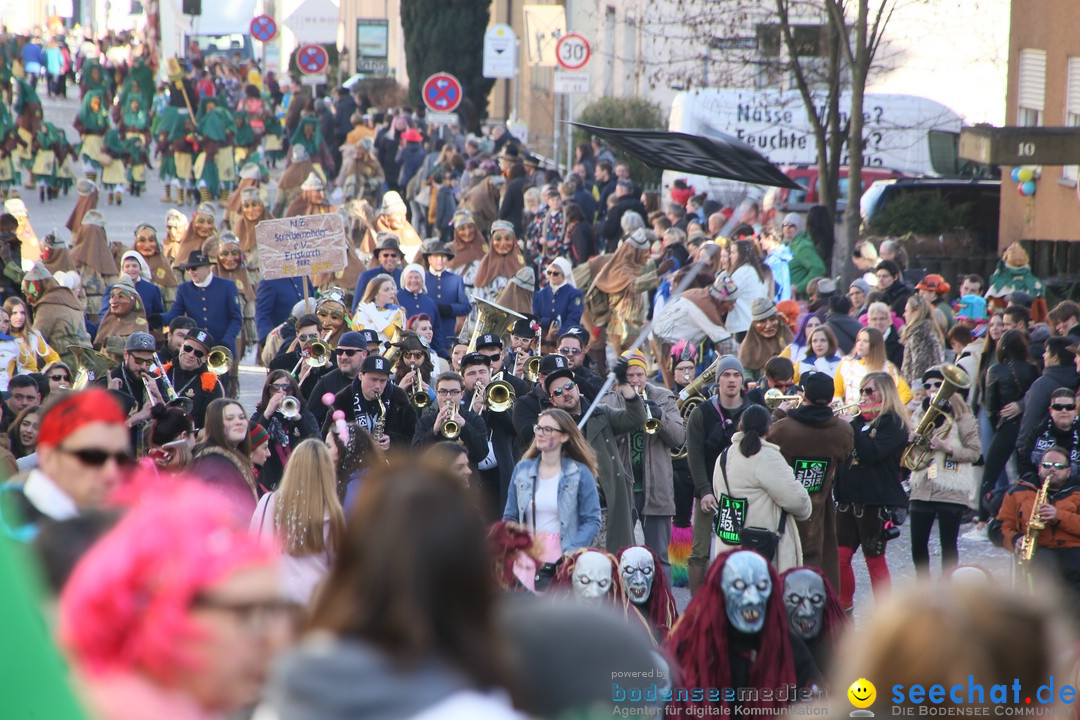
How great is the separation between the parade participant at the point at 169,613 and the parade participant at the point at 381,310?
33.7 ft

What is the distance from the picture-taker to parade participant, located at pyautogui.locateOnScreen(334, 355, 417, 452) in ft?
30.2

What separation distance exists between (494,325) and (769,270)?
315 cm

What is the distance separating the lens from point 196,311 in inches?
508

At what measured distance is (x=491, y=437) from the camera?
9453mm

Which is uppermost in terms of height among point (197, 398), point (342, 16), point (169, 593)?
point (342, 16)

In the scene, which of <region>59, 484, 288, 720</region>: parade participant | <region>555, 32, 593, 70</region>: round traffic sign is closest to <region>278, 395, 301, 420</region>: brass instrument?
<region>59, 484, 288, 720</region>: parade participant

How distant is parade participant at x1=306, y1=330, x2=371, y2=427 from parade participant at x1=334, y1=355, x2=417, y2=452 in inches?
6.5

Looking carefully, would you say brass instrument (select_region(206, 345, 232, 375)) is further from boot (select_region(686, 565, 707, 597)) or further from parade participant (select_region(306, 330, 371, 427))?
boot (select_region(686, 565, 707, 597))

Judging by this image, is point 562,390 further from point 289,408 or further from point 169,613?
point 169,613

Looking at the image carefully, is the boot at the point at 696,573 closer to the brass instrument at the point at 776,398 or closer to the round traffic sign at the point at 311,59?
the brass instrument at the point at 776,398

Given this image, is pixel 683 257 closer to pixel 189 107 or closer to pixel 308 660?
pixel 308 660

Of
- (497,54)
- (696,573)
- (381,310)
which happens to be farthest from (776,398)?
(497,54)

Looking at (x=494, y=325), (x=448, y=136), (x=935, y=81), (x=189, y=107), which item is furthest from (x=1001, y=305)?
(x=189, y=107)

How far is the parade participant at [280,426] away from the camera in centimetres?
856
